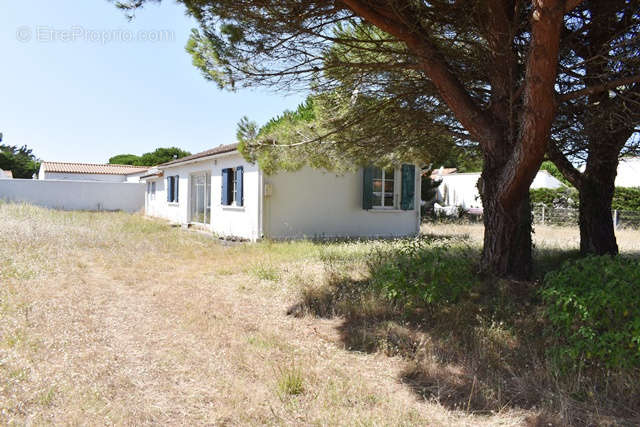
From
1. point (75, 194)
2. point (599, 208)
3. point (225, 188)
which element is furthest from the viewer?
point (75, 194)

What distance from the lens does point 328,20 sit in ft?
18.3

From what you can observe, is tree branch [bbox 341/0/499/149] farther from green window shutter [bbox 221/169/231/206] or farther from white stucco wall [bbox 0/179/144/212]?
white stucco wall [bbox 0/179/144/212]

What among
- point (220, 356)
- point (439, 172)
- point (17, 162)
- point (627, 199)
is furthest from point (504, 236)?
point (17, 162)

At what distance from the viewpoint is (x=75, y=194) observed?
27.7 meters

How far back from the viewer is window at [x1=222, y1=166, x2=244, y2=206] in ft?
41.3

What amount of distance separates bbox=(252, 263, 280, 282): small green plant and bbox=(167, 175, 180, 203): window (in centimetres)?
1217

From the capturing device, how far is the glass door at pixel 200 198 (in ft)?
51.5

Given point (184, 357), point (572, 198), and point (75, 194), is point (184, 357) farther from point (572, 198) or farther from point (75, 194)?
point (75, 194)

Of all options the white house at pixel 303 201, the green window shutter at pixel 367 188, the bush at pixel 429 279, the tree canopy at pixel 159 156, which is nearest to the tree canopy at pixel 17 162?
the tree canopy at pixel 159 156

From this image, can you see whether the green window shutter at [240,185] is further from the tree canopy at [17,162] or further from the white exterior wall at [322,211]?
the tree canopy at [17,162]

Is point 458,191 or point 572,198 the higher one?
point 458,191

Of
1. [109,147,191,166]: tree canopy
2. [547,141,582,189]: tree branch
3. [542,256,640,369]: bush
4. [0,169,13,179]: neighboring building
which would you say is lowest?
[542,256,640,369]: bush

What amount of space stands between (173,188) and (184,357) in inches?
646

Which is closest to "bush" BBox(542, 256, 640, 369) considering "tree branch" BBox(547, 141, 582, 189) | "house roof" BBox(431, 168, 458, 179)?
"tree branch" BBox(547, 141, 582, 189)
